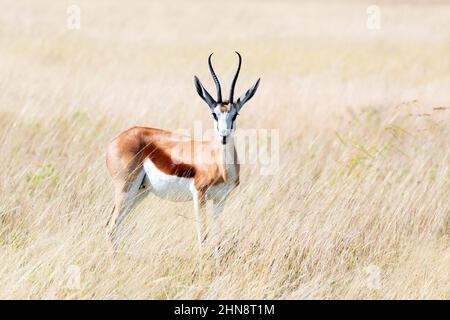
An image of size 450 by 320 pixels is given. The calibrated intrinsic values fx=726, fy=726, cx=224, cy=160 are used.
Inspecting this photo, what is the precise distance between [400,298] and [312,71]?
39.8ft

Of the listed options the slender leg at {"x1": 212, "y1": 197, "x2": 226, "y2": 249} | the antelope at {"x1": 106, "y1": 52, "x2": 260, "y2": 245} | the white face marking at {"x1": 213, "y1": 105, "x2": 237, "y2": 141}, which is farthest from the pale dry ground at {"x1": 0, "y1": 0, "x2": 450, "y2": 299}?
the white face marking at {"x1": 213, "y1": 105, "x2": 237, "y2": 141}

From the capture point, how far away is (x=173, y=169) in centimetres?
615

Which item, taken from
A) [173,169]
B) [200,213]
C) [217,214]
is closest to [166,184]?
[173,169]

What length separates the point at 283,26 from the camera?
91.7 ft

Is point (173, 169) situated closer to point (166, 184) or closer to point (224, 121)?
point (166, 184)

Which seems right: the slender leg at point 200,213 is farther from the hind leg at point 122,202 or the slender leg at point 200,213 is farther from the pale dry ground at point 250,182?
the hind leg at point 122,202

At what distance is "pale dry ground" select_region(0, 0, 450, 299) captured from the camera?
5734 millimetres

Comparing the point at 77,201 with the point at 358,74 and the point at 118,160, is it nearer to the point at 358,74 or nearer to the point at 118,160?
the point at 118,160

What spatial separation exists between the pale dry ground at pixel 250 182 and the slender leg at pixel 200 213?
0.54 feet

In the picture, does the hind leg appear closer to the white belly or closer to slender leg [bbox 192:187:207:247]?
the white belly

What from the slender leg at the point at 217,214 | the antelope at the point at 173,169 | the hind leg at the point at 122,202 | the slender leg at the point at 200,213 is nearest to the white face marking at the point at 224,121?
the antelope at the point at 173,169

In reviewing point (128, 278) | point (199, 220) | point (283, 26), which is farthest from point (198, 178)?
point (283, 26)

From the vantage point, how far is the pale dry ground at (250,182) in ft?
18.8

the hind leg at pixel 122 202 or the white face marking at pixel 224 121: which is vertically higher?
the white face marking at pixel 224 121
